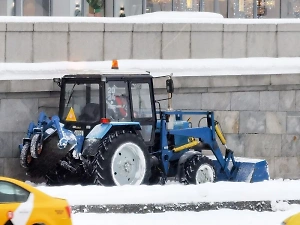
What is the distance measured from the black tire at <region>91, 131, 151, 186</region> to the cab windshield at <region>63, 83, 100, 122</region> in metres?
0.75

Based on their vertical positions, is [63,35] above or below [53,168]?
above

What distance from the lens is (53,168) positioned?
19.2 meters

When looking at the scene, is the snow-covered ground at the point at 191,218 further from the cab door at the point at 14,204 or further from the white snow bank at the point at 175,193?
the cab door at the point at 14,204

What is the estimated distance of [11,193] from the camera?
13.5 m

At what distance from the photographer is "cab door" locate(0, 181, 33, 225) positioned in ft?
43.8

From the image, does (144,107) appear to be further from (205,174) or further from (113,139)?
(205,174)

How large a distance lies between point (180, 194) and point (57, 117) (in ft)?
11.0

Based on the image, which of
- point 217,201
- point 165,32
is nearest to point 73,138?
point 217,201

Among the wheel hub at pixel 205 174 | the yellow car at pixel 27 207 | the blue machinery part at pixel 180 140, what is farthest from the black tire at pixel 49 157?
the yellow car at pixel 27 207

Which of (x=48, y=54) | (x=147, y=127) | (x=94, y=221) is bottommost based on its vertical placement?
(x=94, y=221)

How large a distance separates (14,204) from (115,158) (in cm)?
579

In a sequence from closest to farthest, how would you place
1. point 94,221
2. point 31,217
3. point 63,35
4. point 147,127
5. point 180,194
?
point 31,217 → point 94,221 → point 180,194 → point 147,127 → point 63,35

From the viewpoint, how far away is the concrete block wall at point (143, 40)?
21281 millimetres

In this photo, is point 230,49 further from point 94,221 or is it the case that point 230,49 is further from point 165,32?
point 94,221
